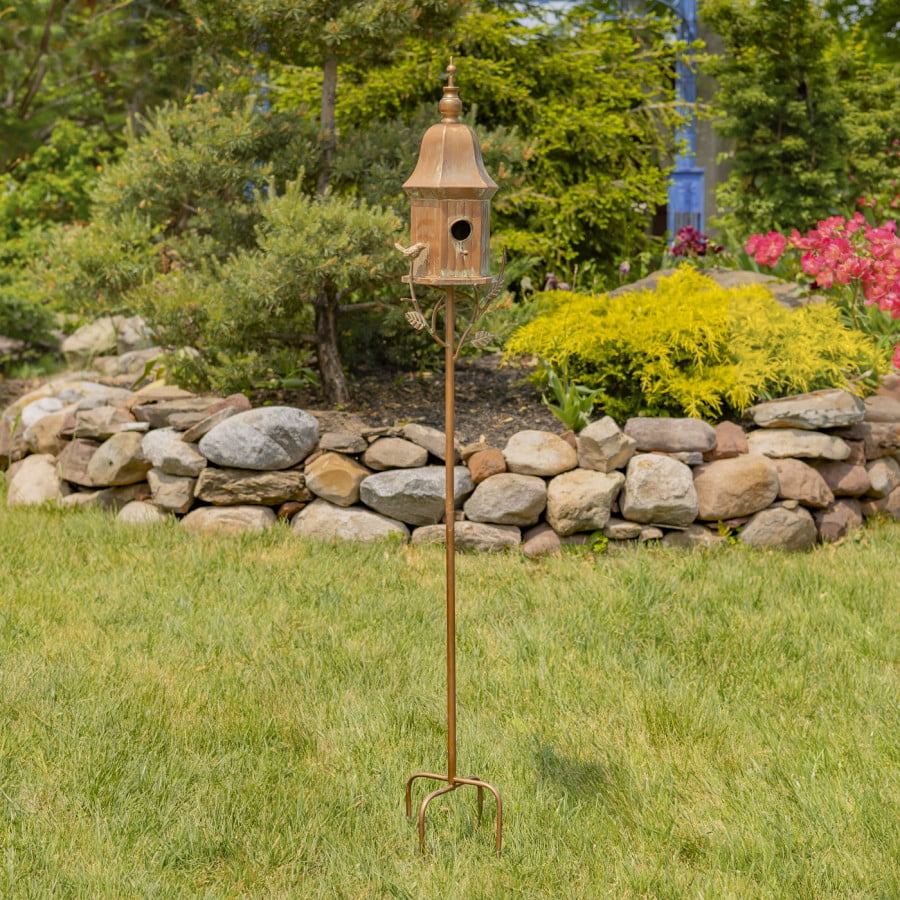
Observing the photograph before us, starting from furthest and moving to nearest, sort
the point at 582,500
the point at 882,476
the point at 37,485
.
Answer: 1. the point at 37,485
2. the point at 882,476
3. the point at 582,500

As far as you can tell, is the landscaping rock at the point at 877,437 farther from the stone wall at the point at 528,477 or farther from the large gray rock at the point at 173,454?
the large gray rock at the point at 173,454

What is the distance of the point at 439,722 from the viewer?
10.8 feet

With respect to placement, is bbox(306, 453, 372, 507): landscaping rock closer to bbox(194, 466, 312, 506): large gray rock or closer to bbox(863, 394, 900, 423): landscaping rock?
bbox(194, 466, 312, 506): large gray rock

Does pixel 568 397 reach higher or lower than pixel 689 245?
higher

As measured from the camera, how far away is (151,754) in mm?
3029

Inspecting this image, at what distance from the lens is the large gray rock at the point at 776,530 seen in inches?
197

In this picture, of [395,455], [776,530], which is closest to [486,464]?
[395,455]

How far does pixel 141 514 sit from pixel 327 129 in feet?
7.97

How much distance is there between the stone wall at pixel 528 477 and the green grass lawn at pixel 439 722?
22 centimetres

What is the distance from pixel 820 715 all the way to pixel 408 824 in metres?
1.42

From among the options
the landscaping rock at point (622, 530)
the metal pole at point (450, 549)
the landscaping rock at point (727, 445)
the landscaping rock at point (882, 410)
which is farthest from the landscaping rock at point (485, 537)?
the metal pole at point (450, 549)

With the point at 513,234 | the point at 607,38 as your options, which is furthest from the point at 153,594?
the point at 607,38

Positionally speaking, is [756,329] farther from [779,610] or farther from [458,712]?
[458,712]

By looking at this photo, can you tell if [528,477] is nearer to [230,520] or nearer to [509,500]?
[509,500]
